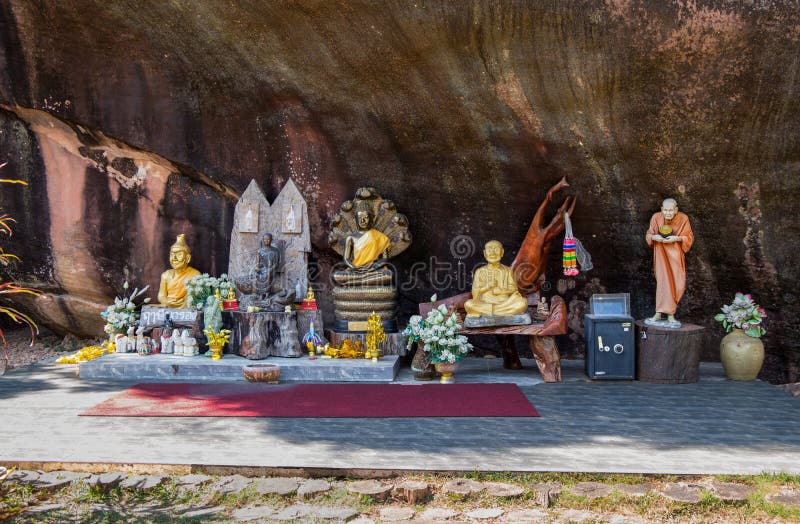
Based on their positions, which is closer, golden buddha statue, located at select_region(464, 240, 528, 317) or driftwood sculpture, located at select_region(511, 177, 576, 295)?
golden buddha statue, located at select_region(464, 240, 528, 317)

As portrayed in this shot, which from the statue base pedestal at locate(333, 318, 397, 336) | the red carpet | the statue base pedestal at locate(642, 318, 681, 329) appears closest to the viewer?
the red carpet

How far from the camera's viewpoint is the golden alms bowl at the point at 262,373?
751 centimetres

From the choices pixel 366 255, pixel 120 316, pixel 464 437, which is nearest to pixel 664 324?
pixel 464 437

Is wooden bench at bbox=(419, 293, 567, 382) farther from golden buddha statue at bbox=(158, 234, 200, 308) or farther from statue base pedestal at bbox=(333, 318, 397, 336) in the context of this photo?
golden buddha statue at bbox=(158, 234, 200, 308)

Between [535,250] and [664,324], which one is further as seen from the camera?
[535,250]

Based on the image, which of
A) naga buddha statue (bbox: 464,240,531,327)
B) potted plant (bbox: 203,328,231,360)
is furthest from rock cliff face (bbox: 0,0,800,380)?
potted plant (bbox: 203,328,231,360)

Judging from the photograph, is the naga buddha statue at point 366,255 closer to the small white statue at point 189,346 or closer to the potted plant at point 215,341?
the potted plant at point 215,341

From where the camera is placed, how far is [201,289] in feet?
28.8

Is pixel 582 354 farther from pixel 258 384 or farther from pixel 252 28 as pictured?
pixel 252 28

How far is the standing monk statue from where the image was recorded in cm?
777

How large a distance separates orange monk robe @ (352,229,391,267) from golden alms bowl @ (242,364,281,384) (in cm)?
161

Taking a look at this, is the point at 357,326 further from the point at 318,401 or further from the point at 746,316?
the point at 746,316

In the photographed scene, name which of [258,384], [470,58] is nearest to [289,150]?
[470,58]

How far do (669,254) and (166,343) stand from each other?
525 cm
